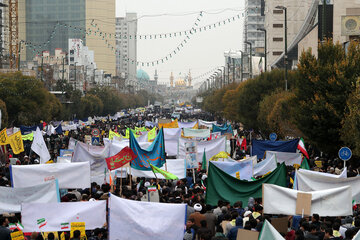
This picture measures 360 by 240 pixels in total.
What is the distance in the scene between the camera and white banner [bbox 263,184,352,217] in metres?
12.4

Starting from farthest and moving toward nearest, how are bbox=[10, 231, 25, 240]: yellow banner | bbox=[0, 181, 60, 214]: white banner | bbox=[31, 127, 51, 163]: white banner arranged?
bbox=[31, 127, 51, 163]: white banner < bbox=[0, 181, 60, 214]: white banner < bbox=[10, 231, 25, 240]: yellow banner

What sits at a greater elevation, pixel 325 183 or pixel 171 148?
pixel 325 183

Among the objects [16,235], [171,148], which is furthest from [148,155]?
[171,148]

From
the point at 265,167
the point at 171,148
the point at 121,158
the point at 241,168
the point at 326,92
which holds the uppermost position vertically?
the point at 326,92

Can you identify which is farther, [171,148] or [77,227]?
[171,148]

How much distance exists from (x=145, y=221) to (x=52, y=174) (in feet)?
20.3

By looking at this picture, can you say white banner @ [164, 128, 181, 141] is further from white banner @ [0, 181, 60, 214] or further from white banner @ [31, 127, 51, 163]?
white banner @ [0, 181, 60, 214]

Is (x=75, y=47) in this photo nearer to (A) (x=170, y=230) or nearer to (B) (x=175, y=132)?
(B) (x=175, y=132)

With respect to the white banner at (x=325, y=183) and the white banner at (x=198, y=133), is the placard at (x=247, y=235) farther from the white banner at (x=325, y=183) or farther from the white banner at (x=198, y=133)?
the white banner at (x=198, y=133)

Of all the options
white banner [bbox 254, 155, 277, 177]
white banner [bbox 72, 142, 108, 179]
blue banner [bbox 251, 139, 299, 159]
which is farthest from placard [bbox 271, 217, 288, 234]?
blue banner [bbox 251, 139, 299, 159]

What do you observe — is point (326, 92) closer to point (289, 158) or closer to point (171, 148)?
point (289, 158)

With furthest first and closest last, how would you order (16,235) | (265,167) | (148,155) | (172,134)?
(172,134)
(265,167)
(148,155)
(16,235)

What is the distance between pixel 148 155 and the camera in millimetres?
19328

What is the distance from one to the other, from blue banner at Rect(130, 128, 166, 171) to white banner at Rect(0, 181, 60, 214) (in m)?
5.80
